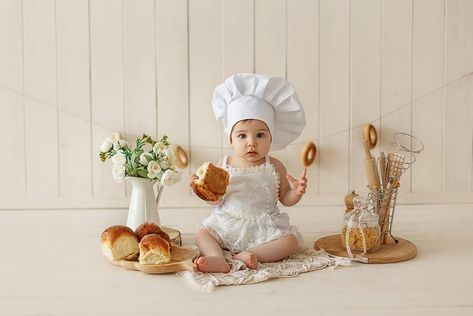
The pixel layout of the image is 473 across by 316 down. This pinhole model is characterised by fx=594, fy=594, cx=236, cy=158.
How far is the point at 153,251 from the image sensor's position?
123 cm

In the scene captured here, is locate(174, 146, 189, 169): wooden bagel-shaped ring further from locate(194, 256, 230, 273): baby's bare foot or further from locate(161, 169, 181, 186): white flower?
locate(194, 256, 230, 273): baby's bare foot

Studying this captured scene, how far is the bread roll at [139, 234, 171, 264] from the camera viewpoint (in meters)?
1.23

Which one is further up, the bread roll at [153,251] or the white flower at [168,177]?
the white flower at [168,177]

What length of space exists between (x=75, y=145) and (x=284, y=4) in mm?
714

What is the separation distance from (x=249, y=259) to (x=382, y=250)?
0.34 m

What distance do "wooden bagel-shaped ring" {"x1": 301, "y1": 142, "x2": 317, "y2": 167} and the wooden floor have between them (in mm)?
213

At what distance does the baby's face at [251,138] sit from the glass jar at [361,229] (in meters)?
0.24

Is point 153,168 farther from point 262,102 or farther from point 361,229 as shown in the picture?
point 361,229

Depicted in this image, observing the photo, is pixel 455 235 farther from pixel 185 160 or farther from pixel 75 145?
pixel 75 145

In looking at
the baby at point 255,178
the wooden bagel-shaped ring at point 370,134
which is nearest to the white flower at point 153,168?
the baby at point 255,178

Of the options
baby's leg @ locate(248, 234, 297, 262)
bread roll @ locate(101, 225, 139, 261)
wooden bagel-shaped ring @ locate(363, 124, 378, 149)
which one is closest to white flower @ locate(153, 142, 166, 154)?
bread roll @ locate(101, 225, 139, 261)

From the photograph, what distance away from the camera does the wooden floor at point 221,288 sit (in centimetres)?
105

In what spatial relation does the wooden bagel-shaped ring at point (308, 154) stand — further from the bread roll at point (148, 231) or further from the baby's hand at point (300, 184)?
the bread roll at point (148, 231)

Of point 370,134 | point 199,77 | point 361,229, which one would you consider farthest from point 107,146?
point 370,134
